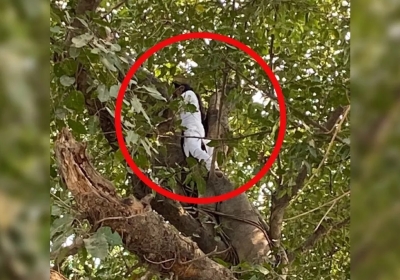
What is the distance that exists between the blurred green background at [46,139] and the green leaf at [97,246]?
12.4 inches

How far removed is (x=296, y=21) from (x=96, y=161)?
45 centimetres

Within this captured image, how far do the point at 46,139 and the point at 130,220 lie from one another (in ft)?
1.85

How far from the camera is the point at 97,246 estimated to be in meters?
0.52

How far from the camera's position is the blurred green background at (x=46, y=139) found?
196mm

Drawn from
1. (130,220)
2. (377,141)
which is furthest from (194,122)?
(377,141)

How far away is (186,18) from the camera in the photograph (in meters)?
0.87

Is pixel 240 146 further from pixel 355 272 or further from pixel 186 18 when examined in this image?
pixel 355 272

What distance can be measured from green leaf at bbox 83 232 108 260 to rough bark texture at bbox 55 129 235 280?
0.14 m

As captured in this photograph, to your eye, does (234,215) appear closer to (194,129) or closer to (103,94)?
(194,129)

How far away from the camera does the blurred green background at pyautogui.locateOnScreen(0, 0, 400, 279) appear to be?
0.20 m

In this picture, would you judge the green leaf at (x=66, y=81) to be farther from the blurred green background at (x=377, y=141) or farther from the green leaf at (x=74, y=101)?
the blurred green background at (x=377, y=141)

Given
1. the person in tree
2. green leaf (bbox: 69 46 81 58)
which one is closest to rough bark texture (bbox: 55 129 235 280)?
green leaf (bbox: 69 46 81 58)

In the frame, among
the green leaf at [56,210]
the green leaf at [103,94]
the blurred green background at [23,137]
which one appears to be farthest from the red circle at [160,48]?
the blurred green background at [23,137]

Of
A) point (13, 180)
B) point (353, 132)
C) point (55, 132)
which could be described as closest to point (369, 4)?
point (353, 132)
